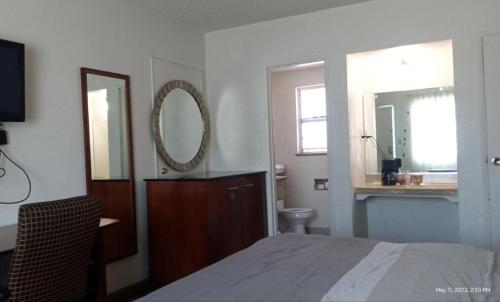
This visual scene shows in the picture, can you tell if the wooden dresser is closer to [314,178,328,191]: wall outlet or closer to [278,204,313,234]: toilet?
[278,204,313,234]: toilet

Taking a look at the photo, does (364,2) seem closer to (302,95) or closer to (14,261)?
(302,95)

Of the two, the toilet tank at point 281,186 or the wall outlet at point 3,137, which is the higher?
the wall outlet at point 3,137

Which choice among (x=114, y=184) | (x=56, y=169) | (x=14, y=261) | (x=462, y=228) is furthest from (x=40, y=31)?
(x=462, y=228)

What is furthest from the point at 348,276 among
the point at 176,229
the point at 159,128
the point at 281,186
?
the point at 281,186

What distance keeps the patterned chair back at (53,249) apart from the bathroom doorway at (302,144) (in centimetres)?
342

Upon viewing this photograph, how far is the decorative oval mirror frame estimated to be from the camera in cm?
363

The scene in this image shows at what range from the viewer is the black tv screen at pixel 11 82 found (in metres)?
2.32

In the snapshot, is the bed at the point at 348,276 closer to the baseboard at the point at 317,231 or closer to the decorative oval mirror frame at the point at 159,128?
the decorative oval mirror frame at the point at 159,128

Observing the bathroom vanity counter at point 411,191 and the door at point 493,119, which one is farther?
the bathroom vanity counter at point 411,191

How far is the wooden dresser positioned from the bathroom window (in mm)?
2125

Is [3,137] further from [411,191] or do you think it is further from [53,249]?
[411,191]

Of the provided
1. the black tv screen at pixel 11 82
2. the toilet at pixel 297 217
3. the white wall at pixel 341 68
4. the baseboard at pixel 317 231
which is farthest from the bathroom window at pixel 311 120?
the black tv screen at pixel 11 82

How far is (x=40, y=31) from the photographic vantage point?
8.79ft

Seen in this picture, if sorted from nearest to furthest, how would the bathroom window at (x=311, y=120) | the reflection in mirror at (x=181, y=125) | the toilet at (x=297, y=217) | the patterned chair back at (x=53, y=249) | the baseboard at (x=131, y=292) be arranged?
the patterned chair back at (x=53, y=249) < the baseboard at (x=131, y=292) < the reflection in mirror at (x=181, y=125) < the toilet at (x=297, y=217) < the bathroom window at (x=311, y=120)
